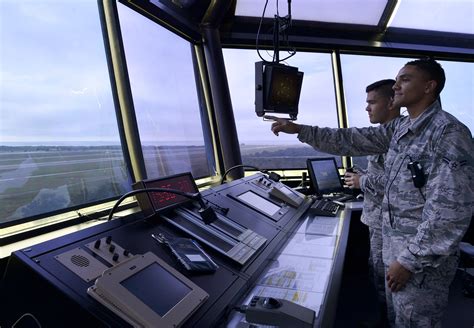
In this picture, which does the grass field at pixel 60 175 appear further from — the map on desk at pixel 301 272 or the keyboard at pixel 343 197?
the keyboard at pixel 343 197

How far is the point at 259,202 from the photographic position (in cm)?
192

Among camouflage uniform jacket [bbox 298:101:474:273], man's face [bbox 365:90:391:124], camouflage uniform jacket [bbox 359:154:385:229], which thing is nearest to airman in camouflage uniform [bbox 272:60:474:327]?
camouflage uniform jacket [bbox 298:101:474:273]

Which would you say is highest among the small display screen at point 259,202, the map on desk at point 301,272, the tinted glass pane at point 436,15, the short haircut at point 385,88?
the tinted glass pane at point 436,15

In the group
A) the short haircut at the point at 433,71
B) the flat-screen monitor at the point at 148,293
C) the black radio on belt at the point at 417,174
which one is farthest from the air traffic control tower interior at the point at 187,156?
the short haircut at the point at 433,71

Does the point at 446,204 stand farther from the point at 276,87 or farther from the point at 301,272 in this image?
the point at 276,87

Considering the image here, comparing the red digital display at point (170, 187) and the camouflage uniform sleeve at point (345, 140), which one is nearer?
the red digital display at point (170, 187)

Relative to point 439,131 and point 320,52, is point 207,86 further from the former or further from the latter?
point 439,131

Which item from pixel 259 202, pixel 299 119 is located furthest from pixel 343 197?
pixel 259 202

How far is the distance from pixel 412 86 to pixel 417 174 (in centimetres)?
44

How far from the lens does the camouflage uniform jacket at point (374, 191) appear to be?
214 centimetres

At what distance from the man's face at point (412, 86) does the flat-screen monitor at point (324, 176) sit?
143cm

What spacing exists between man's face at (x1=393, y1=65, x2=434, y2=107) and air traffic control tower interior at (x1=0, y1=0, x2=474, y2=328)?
64 cm

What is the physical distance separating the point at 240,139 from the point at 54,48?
6.86 feet

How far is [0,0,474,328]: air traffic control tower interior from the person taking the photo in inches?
34.6
